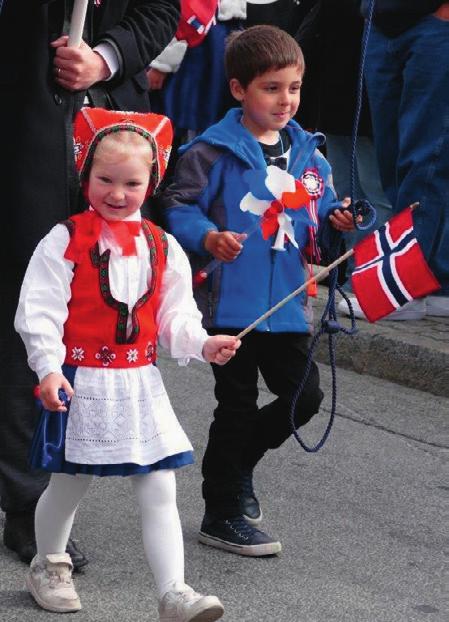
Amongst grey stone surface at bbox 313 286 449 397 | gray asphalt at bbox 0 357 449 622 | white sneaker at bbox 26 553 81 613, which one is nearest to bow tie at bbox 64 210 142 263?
white sneaker at bbox 26 553 81 613

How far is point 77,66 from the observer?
3945 mm

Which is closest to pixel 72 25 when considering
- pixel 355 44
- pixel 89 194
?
pixel 89 194

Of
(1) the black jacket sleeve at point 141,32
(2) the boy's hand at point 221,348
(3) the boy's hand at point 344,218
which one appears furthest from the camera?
(3) the boy's hand at point 344,218

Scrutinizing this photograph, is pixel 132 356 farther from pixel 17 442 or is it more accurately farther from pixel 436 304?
pixel 436 304

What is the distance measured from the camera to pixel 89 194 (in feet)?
12.4

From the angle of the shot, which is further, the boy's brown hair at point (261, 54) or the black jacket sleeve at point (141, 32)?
the boy's brown hair at point (261, 54)

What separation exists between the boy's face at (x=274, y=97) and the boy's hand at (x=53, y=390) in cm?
120

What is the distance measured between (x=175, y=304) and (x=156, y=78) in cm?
349

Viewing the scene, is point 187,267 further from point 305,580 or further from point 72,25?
point 305,580

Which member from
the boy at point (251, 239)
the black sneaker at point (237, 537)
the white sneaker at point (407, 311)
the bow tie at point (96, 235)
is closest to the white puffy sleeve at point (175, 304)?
the bow tie at point (96, 235)

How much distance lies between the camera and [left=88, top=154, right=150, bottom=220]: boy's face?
369 cm

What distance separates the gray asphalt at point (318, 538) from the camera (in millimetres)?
3971

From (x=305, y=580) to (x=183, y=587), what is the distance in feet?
2.14

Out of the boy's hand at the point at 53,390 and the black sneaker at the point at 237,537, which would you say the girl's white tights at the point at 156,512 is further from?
the black sneaker at the point at 237,537
